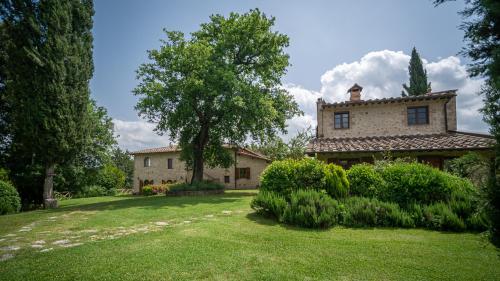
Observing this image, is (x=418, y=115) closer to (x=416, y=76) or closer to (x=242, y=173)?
(x=242, y=173)

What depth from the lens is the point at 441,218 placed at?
7477 millimetres

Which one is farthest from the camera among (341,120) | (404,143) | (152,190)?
(152,190)

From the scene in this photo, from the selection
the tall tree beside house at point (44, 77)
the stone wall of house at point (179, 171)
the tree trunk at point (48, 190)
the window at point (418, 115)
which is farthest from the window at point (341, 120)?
the tree trunk at point (48, 190)

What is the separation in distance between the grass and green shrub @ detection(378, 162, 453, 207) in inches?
64.4

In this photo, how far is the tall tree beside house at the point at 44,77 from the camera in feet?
45.4

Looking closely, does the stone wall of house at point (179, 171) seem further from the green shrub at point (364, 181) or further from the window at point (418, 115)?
the green shrub at point (364, 181)

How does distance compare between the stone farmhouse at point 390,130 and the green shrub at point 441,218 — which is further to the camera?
the stone farmhouse at point 390,130

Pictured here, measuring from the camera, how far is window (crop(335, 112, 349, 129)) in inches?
791

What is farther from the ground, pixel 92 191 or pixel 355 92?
pixel 355 92

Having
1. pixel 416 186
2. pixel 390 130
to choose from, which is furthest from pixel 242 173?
pixel 416 186

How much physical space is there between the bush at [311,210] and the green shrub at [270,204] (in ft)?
1.08

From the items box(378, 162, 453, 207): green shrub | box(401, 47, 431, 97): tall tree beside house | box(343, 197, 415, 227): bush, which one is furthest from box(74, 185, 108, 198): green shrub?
box(401, 47, 431, 97): tall tree beside house

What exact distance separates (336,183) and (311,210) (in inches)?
82.9

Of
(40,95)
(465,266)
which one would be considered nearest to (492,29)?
(465,266)
